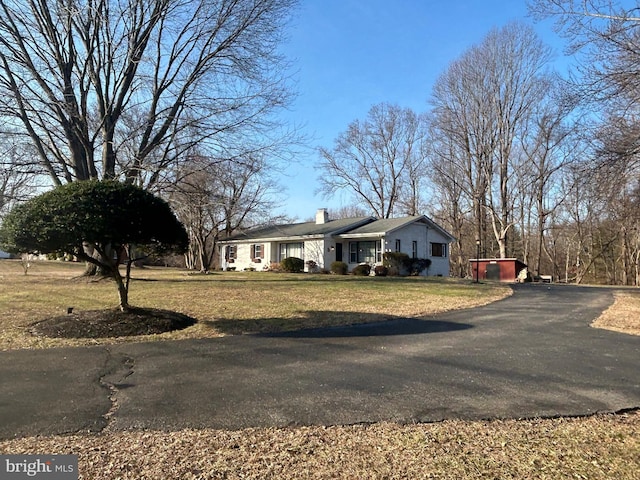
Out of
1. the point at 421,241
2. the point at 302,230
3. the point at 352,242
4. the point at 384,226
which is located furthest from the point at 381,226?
the point at 302,230

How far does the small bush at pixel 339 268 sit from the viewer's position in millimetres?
27680

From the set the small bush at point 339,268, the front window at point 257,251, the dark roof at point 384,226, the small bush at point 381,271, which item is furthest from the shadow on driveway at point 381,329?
the front window at point 257,251

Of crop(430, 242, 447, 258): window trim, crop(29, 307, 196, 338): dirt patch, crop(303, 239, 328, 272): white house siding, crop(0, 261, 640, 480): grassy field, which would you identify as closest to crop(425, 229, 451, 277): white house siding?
crop(430, 242, 447, 258): window trim

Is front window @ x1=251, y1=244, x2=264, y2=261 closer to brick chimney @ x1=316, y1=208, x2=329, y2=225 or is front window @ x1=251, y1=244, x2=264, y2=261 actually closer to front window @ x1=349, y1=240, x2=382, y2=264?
brick chimney @ x1=316, y1=208, x2=329, y2=225

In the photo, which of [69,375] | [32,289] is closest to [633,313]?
[69,375]

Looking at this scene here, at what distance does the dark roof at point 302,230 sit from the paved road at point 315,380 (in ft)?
71.3

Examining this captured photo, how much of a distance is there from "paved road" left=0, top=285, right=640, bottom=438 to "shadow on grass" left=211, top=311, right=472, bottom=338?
0.70 ft

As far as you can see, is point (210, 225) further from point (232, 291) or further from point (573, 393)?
point (573, 393)

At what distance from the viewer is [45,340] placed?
7273mm

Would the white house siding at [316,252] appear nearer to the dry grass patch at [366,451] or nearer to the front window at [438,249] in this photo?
the front window at [438,249]

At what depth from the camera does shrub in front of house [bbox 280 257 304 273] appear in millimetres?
29422

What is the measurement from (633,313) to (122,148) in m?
A: 19.9

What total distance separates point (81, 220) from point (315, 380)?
207 inches

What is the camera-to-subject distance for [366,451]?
3.29m
